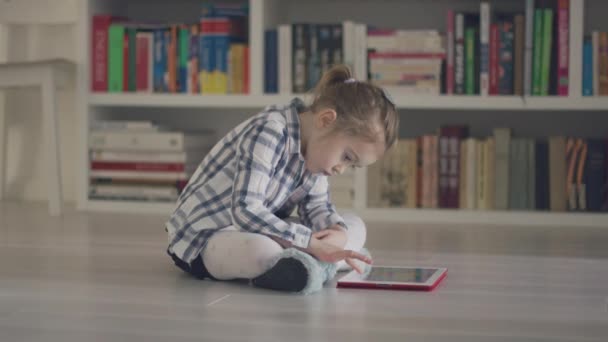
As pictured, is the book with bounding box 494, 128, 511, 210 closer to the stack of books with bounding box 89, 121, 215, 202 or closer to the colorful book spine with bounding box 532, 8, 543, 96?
the colorful book spine with bounding box 532, 8, 543, 96

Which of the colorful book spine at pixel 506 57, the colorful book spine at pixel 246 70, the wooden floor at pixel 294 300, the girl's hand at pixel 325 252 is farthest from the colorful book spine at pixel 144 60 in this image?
the girl's hand at pixel 325 252

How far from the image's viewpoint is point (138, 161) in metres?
3.17

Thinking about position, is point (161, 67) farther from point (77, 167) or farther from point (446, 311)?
point (446, 311)

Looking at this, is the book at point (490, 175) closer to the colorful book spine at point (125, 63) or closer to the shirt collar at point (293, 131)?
the colorful book spine at point (125, 63)

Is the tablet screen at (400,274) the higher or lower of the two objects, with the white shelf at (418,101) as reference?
lower

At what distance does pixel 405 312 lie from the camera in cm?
140

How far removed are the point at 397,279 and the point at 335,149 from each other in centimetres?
25

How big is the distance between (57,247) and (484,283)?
0.98m

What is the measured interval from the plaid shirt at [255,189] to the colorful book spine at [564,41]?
1384 mm

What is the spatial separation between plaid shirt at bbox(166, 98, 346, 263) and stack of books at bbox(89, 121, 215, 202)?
1.40m

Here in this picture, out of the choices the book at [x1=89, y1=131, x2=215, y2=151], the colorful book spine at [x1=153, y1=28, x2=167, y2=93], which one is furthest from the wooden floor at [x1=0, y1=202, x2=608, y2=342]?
the colorful book spine at [x1=153, y1=28, x2=167, y2=93]

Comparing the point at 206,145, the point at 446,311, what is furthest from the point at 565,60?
the point at 446,311

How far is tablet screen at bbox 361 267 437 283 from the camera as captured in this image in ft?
5.40

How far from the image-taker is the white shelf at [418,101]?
292 centimetres
